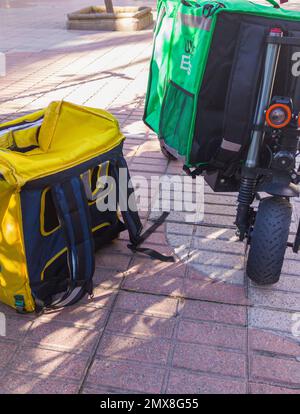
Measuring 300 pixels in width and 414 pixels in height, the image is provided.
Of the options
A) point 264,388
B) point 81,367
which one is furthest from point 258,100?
point 81,367

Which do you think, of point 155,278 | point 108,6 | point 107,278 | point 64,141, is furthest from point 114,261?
point 108,6

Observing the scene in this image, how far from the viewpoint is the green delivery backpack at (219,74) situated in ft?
6.22

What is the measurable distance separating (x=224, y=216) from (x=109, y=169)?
3.36 feet

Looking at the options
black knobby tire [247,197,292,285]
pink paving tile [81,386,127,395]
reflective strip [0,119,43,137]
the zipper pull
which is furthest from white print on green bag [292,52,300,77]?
pink paving tile [81,386,127,395]

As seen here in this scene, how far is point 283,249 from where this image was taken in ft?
7.04

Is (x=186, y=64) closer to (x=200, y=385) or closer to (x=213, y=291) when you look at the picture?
(x=213, y=291)

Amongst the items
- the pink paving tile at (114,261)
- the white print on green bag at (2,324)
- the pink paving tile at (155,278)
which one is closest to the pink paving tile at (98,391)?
the white print on green bag at (2,324)

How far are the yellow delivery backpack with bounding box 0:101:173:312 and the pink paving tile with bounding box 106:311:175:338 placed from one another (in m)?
0.21

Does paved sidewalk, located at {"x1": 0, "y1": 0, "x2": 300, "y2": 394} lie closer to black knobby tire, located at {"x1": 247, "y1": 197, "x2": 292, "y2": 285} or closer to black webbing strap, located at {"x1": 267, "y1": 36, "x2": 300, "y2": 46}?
black knobby tire, located at {"x1": 247, "y1": 197, "x2": 292, "y2": 285}

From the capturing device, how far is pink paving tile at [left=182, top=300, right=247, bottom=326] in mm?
2131

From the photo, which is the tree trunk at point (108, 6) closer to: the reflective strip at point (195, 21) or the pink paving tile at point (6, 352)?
the reflective strip at point (195, 21)

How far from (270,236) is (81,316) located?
102cm

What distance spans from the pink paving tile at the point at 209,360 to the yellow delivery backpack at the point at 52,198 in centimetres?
56
